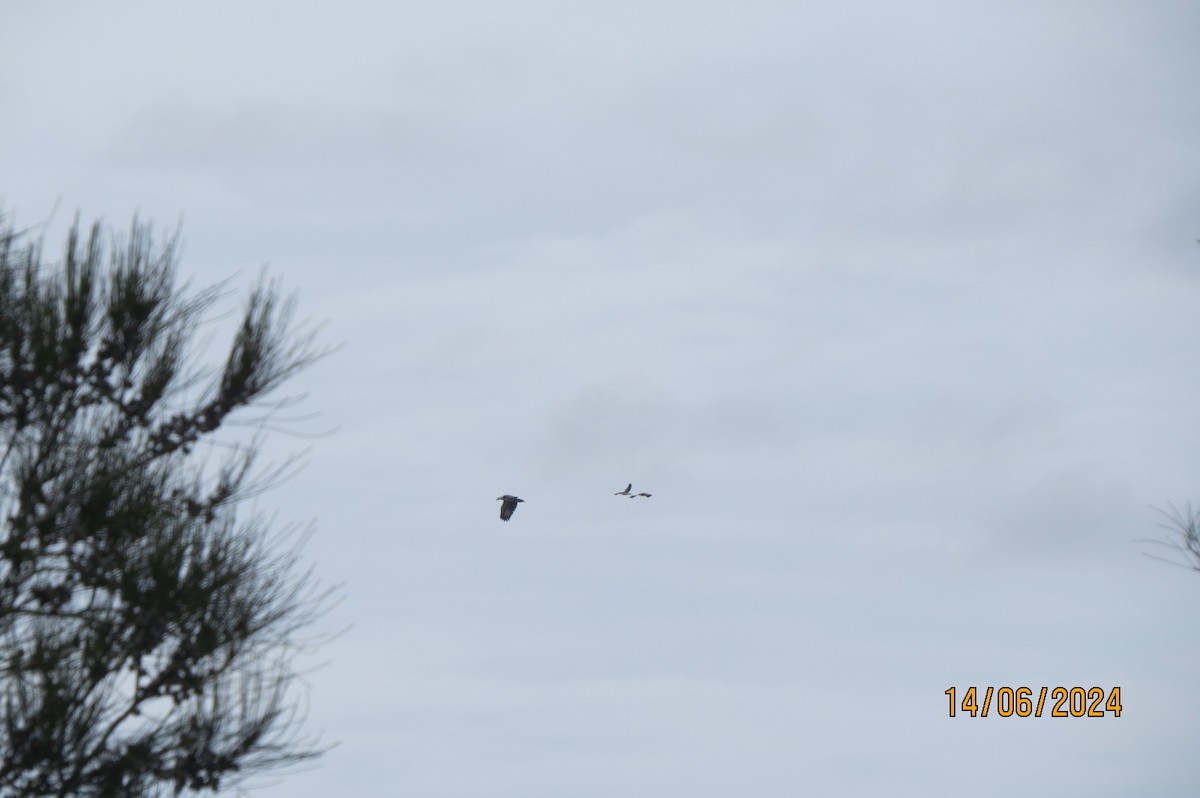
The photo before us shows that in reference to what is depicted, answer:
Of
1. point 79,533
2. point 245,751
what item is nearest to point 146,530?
point 79,533

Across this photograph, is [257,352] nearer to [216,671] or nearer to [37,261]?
[37,261]

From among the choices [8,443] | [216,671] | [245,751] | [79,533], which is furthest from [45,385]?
[245,751]

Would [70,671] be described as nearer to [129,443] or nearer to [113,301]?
[129,443]

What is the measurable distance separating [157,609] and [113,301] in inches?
96.2

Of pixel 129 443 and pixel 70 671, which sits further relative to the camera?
pixel 129 443

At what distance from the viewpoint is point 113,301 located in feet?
34.9

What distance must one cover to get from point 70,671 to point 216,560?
1355 millimetres

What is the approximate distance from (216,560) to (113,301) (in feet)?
7.22

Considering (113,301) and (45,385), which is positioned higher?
(113,301)

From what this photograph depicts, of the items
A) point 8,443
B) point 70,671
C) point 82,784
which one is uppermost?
point 8,443

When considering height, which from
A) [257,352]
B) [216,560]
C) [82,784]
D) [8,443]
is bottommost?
[82,784]

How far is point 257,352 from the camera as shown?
1102 cm

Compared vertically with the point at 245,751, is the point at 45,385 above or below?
above

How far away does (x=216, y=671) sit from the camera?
10570 mm
